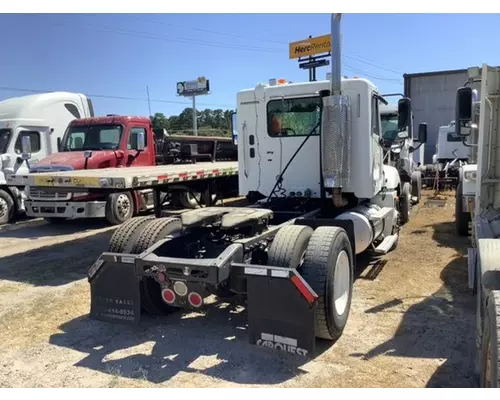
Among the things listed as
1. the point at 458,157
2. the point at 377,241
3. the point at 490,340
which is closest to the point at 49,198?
the point at 377,241

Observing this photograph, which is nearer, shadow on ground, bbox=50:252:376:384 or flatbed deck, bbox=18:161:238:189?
shadow on ground, bbox=50:252:376:384

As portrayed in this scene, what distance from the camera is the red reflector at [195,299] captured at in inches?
150

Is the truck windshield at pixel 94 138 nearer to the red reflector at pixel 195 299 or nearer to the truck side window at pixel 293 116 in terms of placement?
the truck side window at pixel 293 116

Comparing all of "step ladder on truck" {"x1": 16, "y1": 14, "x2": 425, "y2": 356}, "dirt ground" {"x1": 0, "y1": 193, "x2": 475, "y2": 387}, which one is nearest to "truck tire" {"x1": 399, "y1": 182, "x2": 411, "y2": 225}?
"step ladder on truck" {"x1": 16, "y1": 14, "x2": 425, "y2": 356}

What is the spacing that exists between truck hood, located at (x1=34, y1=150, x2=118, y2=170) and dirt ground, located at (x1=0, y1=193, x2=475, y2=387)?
3.99 metres

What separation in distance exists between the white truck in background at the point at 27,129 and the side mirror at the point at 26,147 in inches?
1.1

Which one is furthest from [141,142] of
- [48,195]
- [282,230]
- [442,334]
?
[442,334]

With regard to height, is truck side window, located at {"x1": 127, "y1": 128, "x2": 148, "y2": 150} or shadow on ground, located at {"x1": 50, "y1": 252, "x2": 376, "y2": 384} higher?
truck side window, located at {"x1": 127, "y1": 128, "x2": 148, "y2": 150}

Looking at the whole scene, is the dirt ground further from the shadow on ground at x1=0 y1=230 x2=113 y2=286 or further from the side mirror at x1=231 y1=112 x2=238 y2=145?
the side mirror at x1=231 y1=112 x2=238 y2=145

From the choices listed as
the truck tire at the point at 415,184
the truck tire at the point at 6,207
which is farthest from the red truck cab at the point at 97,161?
the truck tire at the point at 415,184

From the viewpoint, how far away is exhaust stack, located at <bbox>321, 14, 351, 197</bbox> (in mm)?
5445

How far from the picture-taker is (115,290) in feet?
13.7

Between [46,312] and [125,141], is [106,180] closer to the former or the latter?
[46,312]

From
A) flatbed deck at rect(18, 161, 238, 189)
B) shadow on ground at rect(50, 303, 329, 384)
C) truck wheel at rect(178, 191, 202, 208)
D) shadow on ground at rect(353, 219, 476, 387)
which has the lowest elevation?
shadow on ground at rect(353, 219, 476, 387)
